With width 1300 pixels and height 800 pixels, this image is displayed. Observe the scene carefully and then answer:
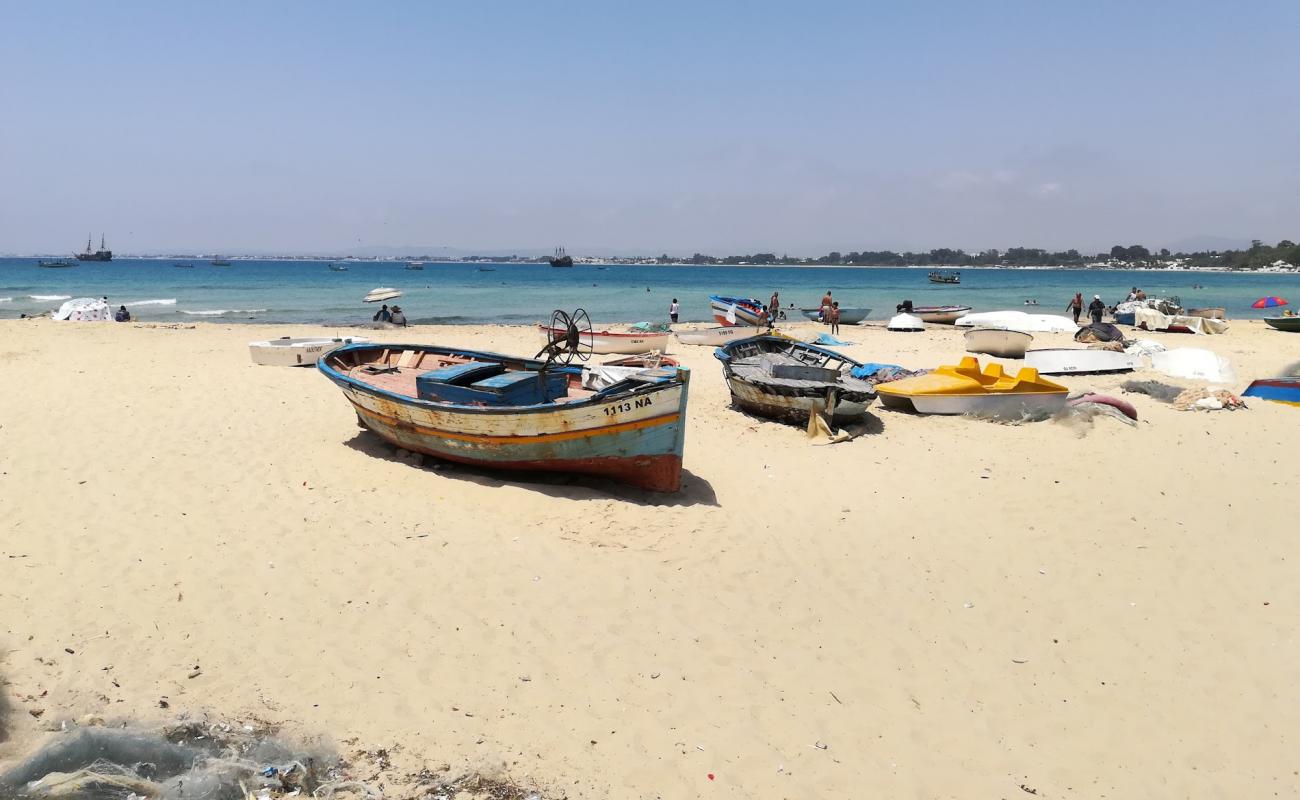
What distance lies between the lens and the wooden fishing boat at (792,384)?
11469 millimetres

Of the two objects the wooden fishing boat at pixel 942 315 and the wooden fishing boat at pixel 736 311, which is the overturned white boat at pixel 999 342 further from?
the wooden fishing boat at pixel 942 315

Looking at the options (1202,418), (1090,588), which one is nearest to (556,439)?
(1090,588)

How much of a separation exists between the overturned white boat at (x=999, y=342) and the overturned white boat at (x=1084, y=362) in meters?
1.91

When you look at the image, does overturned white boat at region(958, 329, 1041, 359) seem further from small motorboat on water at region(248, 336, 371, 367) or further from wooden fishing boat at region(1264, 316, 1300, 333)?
small motorboat on water at region(248, 336, 371, 367)

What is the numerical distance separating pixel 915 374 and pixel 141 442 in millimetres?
12549

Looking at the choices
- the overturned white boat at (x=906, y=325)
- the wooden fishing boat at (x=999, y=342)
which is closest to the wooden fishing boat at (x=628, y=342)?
the wooden fishing boat at (x=999, y=342)

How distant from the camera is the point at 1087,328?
23219 millimetres

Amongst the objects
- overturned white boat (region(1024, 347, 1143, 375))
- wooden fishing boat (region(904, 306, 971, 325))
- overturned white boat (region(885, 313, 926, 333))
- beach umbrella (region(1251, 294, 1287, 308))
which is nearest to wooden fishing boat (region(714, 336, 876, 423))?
overturned white boat (region(1024, 347, 1143, 375))

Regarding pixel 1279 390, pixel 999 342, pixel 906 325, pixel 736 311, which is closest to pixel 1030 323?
pixel 906 325

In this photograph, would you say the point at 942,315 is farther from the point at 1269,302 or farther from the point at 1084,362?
the point at 1084,362

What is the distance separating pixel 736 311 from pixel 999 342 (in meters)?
8.81

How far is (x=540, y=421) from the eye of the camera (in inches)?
325

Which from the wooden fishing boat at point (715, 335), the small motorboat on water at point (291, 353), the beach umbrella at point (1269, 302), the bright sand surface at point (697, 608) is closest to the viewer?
the bright sand surface at point (697, 608)

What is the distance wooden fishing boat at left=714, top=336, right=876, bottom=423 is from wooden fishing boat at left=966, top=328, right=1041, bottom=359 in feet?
22.3
